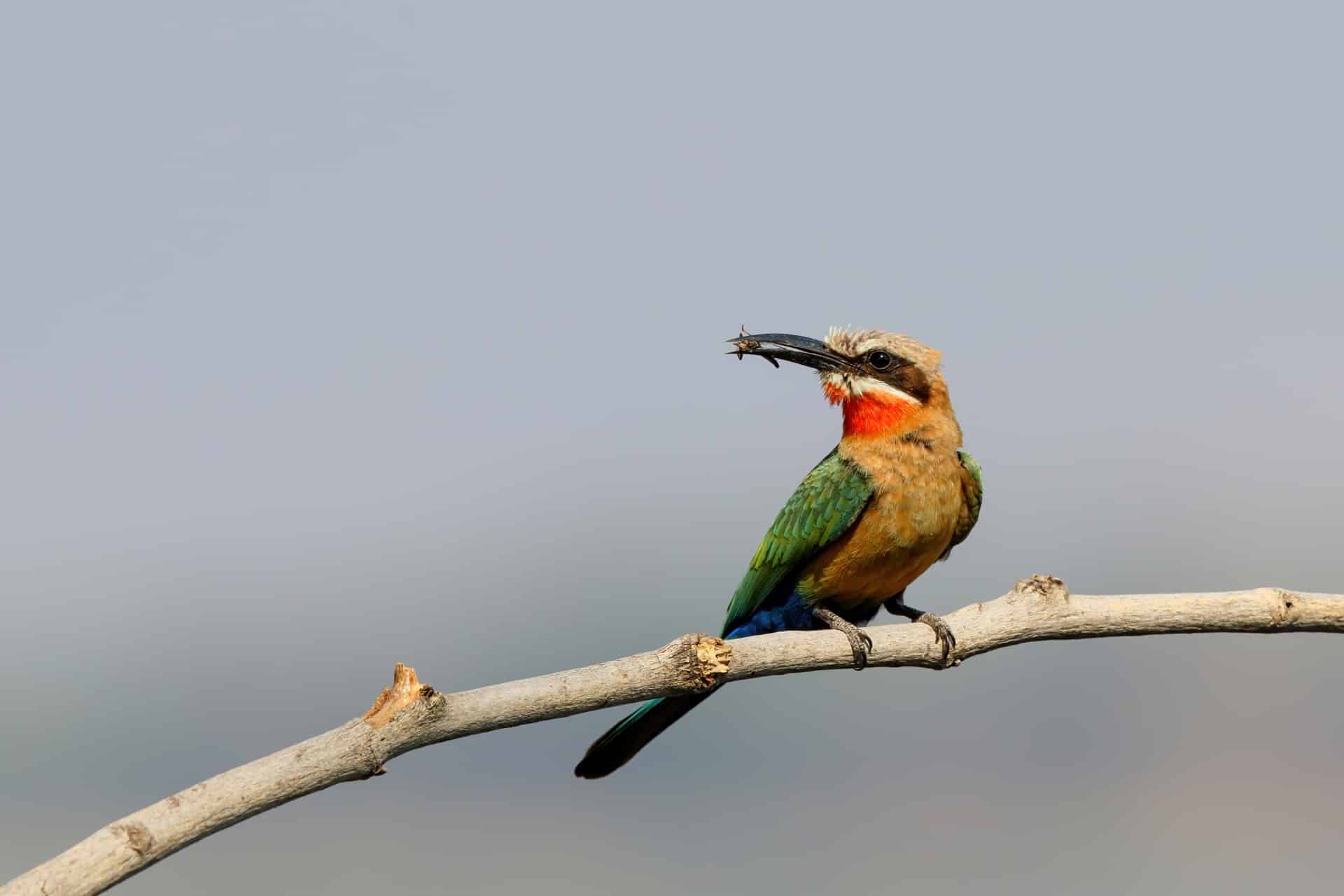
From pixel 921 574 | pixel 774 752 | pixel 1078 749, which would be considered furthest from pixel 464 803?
pixel 921 574

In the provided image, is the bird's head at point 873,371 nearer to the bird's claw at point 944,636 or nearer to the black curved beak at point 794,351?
the black curved beak at point 794,351

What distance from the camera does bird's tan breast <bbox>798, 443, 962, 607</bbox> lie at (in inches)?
285

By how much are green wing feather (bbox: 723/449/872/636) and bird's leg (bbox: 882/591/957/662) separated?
639mm

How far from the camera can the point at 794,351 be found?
24.2 ft

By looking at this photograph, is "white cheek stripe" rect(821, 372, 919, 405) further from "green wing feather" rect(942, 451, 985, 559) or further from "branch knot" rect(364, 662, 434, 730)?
"branch knot" rect(364, 662, 434, 730)

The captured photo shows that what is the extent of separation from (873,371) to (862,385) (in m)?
0.10

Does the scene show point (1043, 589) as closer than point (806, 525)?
Yes

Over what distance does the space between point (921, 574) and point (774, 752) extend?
619ft

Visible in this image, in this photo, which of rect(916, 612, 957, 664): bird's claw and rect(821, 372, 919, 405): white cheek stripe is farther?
rect(821, 372, 919, 405): white cheek stripe

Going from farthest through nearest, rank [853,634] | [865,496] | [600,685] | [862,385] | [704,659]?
[862,385] < [865,496] < [853,634] < [704,659] < [600,685]

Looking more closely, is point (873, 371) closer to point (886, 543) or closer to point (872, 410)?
point (872, 410)

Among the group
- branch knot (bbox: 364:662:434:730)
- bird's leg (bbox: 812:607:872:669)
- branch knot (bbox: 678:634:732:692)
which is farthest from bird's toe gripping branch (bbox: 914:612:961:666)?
branch knot (bbox: 364:662:434:730)

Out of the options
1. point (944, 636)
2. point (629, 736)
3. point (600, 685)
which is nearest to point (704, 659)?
point (600, 685)

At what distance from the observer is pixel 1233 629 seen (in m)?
5.51
